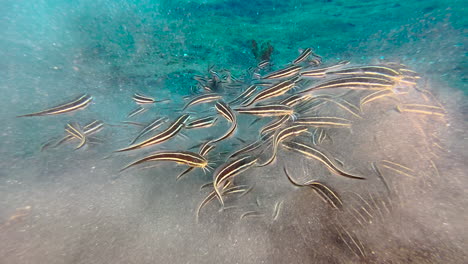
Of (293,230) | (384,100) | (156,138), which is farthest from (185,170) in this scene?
(384,100)

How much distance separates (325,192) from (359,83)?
72.4 inches

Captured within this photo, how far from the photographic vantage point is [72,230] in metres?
2.50

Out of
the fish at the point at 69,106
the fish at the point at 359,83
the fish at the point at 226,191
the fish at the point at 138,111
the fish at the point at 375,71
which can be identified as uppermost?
the fish at the point at 375,71

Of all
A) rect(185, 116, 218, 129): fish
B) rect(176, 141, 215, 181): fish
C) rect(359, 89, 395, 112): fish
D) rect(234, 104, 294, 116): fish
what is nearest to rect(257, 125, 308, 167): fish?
rect(234, 104, 294, 116): fish

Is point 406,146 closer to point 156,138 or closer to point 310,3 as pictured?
point 156,138

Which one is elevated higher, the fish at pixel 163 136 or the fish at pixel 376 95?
the fish at pixel 376 95

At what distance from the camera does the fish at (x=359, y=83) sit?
3021mm

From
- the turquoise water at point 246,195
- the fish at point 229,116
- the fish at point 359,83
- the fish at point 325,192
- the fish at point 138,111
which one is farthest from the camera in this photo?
the fish at point 138,111

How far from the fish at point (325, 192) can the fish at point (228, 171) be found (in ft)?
2.08

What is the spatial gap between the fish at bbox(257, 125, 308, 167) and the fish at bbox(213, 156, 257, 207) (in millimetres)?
248

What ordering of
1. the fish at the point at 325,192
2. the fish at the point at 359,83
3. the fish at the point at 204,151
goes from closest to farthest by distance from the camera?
the fish at the point at 325,192
the fish at the point at 359,83
the fish at the point at 204,151

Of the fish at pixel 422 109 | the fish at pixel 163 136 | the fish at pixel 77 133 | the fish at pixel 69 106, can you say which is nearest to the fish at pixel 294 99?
the fish at pixel 422 109

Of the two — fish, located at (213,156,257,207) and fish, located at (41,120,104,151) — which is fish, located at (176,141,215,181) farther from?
fish, located at (41,120,104,151)

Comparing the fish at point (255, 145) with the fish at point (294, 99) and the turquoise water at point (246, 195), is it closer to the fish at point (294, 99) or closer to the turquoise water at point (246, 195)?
the turquoise water at point (246, 195)
